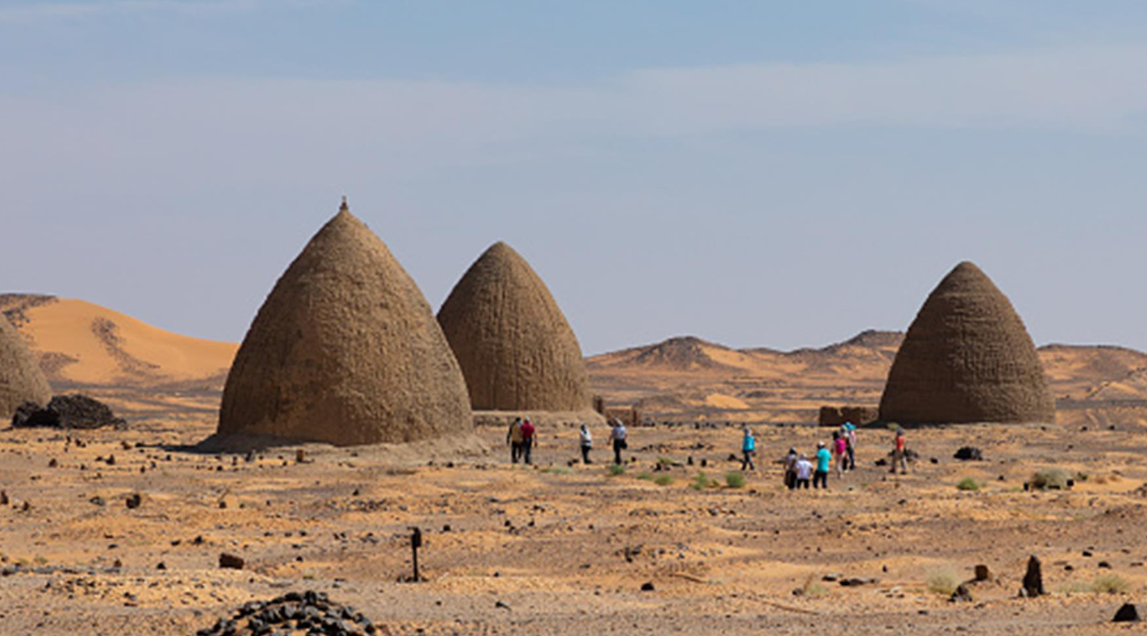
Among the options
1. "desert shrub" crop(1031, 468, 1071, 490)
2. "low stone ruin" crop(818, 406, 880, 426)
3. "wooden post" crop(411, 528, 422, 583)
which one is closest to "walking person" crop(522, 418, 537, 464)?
"desert shrub" crop(1031, 468, 1071, 490)

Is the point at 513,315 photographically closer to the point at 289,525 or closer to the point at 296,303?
the point at 296,303

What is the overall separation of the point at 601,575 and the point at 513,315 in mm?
26419

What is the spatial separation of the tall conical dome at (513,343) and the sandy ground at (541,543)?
11.3m

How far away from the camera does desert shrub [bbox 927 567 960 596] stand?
11.7 meters

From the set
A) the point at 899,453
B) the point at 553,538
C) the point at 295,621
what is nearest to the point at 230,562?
the point at 553,538

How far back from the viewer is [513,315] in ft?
129

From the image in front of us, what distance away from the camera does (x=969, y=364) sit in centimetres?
4162

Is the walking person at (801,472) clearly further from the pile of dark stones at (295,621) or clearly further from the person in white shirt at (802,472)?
the pile of dark stones at (295,621)

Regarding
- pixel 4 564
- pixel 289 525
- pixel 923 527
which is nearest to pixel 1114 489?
pixel 923 527

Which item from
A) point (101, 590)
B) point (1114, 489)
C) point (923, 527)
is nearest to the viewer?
point (101, 590)

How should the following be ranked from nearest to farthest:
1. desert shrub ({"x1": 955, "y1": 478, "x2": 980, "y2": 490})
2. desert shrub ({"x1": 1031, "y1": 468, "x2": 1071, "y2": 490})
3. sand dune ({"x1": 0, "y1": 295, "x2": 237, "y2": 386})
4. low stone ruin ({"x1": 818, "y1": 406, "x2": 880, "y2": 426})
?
desert shrub ({"x1": 955, "y1": 478, "x2": 980, "y2": 490})
desert shrub ({"x1": 1031, "y1": 468, "x2": 1071, "y2": 490})
low stone ruin ({"x1": 818, "y1": 406, "x2": 880, "y2": 426})
sand dune ({"x1": 0, "y1": 295, "x2": 237, "y2": 386})

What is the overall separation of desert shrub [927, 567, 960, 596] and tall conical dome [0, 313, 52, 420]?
93.4 feet

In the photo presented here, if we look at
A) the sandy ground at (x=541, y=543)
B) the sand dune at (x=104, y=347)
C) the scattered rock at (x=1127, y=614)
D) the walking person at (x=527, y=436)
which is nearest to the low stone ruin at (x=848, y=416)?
the sandy ground at (x=541, y=543)

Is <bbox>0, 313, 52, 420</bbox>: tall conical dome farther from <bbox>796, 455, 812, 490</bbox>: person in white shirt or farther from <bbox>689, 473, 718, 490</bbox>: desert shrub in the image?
<bbox>796, 455, 812, 490</bbox>: person in white shirt
